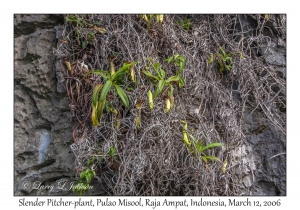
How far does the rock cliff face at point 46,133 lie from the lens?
160 cm

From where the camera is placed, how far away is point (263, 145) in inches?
74.1

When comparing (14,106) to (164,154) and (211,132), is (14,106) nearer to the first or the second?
(164,154)

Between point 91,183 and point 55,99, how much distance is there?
0.52 metres

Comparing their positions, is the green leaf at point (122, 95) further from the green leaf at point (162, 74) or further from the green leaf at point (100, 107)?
the green leaf at point (162, 74)

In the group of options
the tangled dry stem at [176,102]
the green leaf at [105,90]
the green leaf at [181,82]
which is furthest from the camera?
the green leaf at [181,82]

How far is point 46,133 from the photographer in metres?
1.67

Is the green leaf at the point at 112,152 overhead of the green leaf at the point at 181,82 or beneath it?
beneath

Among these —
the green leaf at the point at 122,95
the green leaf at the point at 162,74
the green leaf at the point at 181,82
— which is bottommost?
the green leaf at the point at 122,95

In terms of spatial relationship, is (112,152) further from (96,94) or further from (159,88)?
(159,88)

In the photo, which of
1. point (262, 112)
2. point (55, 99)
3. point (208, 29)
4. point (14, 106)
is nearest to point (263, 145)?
point (262, 112)

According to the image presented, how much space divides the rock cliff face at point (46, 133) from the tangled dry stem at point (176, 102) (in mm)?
82

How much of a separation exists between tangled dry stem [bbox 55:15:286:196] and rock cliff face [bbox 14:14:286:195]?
0.08 m

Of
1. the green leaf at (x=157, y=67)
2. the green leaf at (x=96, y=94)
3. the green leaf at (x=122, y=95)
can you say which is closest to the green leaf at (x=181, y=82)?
the green leaf at (x=157, y=67)

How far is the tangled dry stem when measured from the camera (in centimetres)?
157
